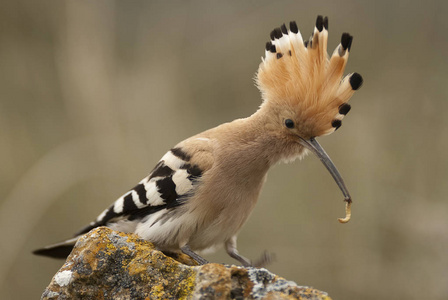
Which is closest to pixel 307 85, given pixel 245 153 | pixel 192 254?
pixel 245 153

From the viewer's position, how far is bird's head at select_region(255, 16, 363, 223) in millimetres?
1976

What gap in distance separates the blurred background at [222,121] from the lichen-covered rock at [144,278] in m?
2.39

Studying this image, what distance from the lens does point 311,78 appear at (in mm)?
2002

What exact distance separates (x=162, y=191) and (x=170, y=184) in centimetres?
4

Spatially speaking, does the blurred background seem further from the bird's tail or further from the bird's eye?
the bird's eye

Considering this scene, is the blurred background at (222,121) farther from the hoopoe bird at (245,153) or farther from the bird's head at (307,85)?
the bird's head at (307,85)

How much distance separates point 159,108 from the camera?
432cm

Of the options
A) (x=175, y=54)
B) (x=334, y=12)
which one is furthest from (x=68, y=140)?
(x=334, y=12)

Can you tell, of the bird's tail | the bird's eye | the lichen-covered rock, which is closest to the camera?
the lichen-covered rock

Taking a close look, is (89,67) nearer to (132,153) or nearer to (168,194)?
(132,153)

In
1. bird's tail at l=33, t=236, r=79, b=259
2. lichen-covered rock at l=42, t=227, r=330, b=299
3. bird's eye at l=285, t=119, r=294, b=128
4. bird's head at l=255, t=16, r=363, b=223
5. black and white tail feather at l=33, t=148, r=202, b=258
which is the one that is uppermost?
bird's head at l=255, t=16, r=363, b=223

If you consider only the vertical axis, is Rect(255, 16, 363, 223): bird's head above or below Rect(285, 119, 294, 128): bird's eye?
above

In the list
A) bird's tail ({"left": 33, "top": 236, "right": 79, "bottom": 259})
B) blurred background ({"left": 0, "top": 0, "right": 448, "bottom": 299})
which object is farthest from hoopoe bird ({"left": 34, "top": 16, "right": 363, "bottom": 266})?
blurred background ({"left": 0, "top": 0, "right": 448, "bottom": 299})

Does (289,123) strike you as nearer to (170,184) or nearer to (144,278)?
(170,184)
